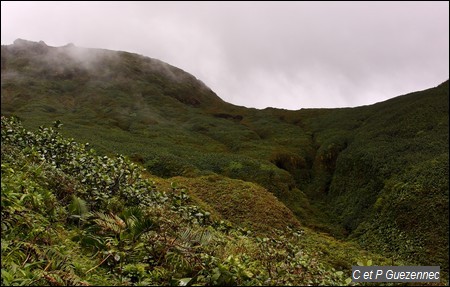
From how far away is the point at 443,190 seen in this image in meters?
23.2

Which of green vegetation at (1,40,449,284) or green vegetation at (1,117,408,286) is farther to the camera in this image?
green vegetation at (1,40,449,284)

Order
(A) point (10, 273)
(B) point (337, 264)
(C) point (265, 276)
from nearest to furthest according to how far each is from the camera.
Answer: (A) point (10, 273) → (C) point (265, 276) → (B) point (337, 264)

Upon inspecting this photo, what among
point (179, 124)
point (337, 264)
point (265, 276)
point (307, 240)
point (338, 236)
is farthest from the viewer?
point (179, 124)

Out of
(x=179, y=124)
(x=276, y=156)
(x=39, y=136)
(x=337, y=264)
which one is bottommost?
(x=337, y=264)

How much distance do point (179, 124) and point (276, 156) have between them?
27998 mm

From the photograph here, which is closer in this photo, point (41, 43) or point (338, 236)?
point (338, 236)

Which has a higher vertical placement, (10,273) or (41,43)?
(41,43)

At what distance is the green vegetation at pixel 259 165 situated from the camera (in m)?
12.5

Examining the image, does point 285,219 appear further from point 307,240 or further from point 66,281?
point 66,281

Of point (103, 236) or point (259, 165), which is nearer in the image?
point (103, 236)

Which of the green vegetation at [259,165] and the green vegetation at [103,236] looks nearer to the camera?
the green vegetation at [103,236]

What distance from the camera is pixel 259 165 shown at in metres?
38.1

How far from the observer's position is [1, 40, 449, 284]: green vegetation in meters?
12.5

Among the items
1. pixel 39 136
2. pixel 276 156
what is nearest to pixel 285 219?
pixel 39 136
